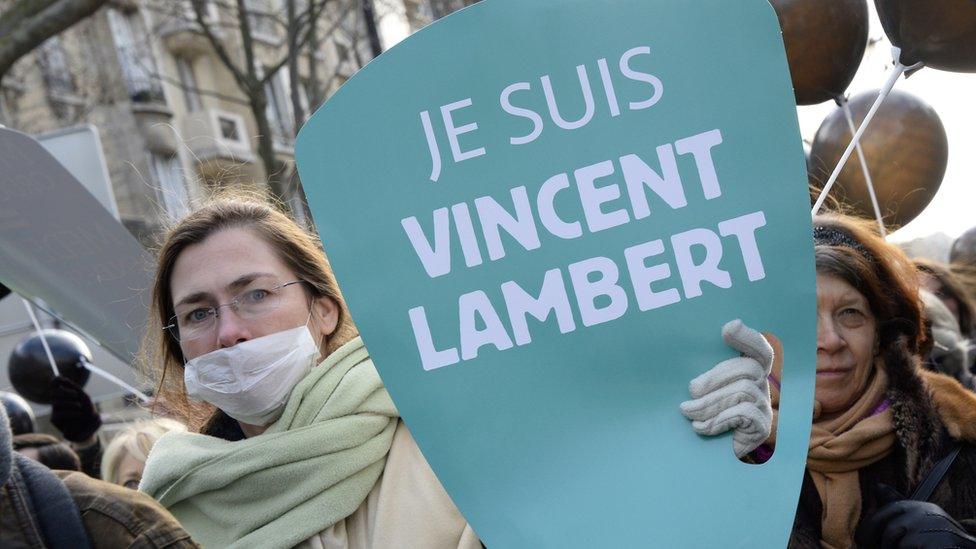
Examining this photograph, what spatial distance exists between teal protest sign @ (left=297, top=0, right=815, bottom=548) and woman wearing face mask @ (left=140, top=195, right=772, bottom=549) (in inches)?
15.7

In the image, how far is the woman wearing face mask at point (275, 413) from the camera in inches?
78.1

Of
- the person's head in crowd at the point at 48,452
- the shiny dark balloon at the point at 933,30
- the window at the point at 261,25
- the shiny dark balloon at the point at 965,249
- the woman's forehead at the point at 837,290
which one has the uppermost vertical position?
the window at the point at 261,25

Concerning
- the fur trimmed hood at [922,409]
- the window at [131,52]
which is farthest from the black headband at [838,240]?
the window at [131,52]

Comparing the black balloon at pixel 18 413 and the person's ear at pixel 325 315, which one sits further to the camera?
the black balloon at pixel 18 413

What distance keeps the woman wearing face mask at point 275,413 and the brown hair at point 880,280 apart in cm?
104

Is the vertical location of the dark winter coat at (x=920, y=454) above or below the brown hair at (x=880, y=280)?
below

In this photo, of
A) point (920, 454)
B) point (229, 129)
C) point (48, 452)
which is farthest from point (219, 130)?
point (920, 454)

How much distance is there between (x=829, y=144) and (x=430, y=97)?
2881 mm

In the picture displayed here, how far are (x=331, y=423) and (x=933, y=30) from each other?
1.81 meters

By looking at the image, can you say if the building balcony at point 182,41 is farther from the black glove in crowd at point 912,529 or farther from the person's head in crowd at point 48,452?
the black glove in crowd at point 912,529

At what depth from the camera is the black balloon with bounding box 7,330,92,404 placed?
18.4 ft

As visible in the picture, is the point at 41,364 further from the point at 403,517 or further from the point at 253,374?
the point at 403,517

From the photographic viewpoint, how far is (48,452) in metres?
3.81

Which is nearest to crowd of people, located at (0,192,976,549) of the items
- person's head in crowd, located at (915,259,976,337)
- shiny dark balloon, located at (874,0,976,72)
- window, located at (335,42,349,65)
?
shiny dark balloon, located at (874,0,976,72)
